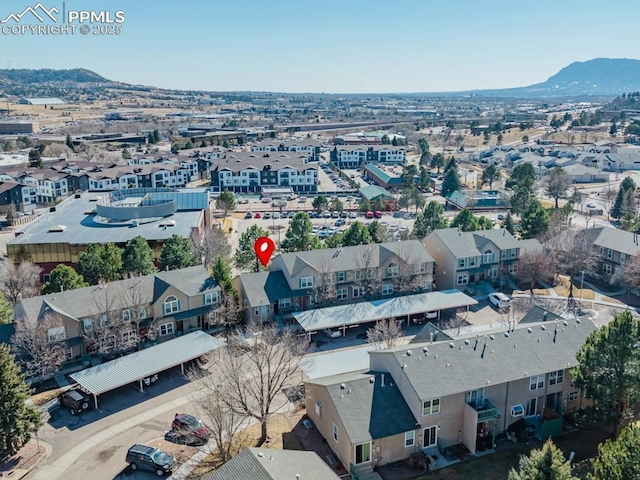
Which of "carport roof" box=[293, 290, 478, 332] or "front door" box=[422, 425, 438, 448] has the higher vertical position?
"carport roof" box=[293, 290, 478, 332]

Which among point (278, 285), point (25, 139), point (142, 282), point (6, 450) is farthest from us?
point (25, 139)

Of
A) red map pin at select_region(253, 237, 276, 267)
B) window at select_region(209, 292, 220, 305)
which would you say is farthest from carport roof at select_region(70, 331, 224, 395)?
red map pin at select_region(253, 237, 276, 267)

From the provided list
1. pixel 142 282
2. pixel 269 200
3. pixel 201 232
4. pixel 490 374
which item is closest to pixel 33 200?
pixel 269 200

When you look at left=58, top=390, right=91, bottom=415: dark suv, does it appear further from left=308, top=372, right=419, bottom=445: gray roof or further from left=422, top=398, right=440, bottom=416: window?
left=422, top=398, right=440, bottom=416: window

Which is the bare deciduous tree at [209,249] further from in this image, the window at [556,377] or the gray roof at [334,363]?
the window at [556,377]

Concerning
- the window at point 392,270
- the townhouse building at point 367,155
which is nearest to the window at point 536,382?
the window at point 392,270

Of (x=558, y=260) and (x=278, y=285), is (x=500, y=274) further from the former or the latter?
(x=278, y=285)

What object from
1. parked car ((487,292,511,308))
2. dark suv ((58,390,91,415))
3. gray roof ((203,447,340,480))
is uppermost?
gray roof ((203,447,340,480))
